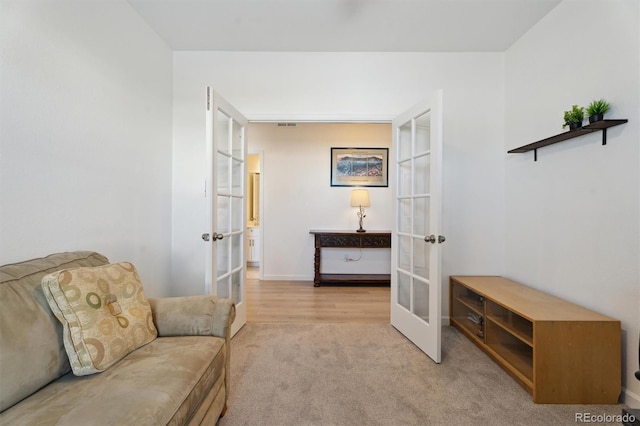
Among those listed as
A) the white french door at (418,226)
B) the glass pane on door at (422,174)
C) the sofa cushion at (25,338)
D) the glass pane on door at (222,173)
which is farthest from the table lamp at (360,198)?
the sofa cushion at (25,338)

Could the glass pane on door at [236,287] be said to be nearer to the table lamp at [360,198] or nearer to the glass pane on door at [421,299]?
the glass pane on door at [421,299]

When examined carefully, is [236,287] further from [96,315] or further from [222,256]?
[96,315]

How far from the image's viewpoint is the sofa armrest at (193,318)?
4.75ft

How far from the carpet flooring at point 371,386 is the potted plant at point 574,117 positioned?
1671mm

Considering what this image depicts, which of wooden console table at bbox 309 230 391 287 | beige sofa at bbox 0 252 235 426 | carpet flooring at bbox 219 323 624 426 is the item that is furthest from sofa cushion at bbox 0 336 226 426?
wooden console table at bbox 309 230 391 287

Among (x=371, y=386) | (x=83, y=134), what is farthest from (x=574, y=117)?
(x=83, y=134)

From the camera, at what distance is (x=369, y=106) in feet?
8.95

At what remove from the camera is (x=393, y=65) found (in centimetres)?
270

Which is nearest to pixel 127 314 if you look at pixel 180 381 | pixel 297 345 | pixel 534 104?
pixel 180 381

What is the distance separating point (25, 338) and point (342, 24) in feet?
8.78

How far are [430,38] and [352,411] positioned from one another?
2907 millimetres

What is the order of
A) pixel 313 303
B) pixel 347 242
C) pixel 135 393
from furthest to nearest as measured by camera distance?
1. pixel 347 242
2. pixel 313 303
3. pixel 135 393

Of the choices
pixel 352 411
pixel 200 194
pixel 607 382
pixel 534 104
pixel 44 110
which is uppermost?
pixel 534 104

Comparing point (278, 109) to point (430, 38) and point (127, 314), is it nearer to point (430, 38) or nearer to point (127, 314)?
point (430, 38)
